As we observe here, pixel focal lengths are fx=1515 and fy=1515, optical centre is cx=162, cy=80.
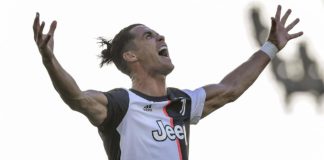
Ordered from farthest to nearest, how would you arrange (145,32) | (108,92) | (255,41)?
(255,41) < (145,32) < (108,92)

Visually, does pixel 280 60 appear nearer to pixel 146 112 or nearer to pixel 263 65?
pixel 263 65

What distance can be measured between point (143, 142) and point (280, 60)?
13.4ft

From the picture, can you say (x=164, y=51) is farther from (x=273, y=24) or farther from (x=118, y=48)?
(x=273, y=24)

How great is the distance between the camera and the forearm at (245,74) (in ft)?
45.5

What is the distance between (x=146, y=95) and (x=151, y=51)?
54cm

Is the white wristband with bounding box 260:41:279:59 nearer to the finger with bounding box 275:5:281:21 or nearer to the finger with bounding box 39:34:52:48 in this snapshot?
the finger with bounding box 275:5:281:21

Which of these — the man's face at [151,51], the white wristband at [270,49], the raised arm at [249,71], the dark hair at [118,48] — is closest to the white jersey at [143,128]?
the man's face at [151,51]

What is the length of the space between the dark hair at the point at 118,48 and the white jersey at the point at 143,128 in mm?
675

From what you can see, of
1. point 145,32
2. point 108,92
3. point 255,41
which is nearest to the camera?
point 108,92

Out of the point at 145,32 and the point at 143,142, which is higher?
the point at 145,32

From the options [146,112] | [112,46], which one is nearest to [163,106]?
[146,112]

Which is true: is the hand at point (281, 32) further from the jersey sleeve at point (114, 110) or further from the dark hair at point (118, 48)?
the jersey sleeve at point (114, 110)

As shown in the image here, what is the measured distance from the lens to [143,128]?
42.7ft

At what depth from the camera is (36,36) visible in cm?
1225
